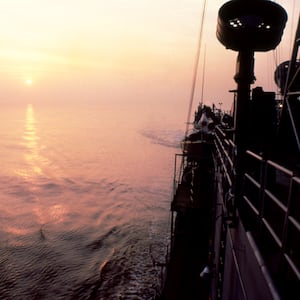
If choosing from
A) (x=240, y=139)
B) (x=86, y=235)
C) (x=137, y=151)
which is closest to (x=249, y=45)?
(x=240, y=139)

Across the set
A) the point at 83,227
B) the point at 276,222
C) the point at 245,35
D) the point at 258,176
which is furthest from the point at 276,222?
the point at 83,227

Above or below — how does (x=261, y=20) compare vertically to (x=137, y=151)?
above

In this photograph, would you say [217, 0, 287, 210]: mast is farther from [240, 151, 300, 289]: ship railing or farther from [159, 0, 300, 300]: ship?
[240, 151, 300, 289]: ship railing

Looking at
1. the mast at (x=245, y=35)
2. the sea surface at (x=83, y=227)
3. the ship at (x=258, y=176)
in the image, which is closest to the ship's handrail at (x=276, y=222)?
the ship at (x=258, y=176)

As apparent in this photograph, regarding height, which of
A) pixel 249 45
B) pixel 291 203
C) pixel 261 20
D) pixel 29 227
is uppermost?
pixel 261 20

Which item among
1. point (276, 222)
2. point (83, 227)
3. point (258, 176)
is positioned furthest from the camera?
point (83, 227)

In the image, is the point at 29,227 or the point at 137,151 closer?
the point at 29,227

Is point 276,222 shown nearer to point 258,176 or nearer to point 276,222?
point 276,222

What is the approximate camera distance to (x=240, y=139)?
6305 mm

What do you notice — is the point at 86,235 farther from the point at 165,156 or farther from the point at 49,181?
the point at 165,156

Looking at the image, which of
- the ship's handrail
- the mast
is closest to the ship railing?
the ship's handrail

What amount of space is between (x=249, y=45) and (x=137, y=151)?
7012 cm

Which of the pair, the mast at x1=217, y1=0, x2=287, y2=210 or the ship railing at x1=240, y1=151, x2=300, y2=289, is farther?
the mast at x1=217, y1=0, x2=287, y2=210

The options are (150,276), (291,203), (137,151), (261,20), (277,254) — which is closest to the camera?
(291,203)
